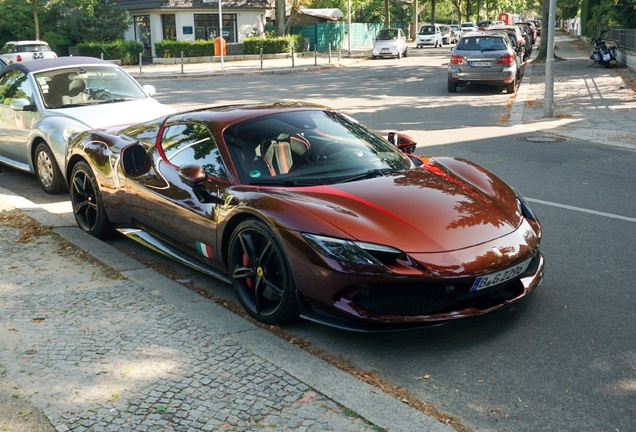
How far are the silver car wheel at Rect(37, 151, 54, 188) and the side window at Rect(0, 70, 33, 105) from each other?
0.98m

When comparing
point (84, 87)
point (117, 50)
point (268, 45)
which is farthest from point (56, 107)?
point (268, 45)

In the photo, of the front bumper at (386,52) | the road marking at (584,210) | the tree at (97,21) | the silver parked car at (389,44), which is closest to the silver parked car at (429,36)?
the silver parked car at (389,44)

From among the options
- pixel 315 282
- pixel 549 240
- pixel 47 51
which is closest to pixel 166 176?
pixel 315 282

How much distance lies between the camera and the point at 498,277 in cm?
429

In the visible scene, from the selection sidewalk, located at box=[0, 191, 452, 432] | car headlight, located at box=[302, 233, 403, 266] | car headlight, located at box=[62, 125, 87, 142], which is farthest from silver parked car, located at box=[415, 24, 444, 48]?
car headlight, located at box=[302, 233, 403, 266]

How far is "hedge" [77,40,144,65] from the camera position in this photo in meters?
41.3

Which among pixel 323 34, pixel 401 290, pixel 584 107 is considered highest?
pixel 323 34

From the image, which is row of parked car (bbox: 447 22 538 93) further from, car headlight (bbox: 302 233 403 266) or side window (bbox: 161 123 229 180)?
car headlight (bbox: 302 233 403 266)

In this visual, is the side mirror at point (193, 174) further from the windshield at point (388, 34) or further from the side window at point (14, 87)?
the windshield at point (388, 34)

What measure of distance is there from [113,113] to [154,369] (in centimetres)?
587

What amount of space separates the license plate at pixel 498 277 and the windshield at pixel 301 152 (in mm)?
1212

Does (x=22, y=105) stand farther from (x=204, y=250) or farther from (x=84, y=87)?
(x=204, y=250)

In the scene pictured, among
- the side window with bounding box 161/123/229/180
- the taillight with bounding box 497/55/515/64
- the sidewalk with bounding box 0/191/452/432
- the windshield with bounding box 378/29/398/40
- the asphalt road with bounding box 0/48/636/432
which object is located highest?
the windshield with bounding box 378/29/398/40

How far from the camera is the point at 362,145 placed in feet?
18.2
